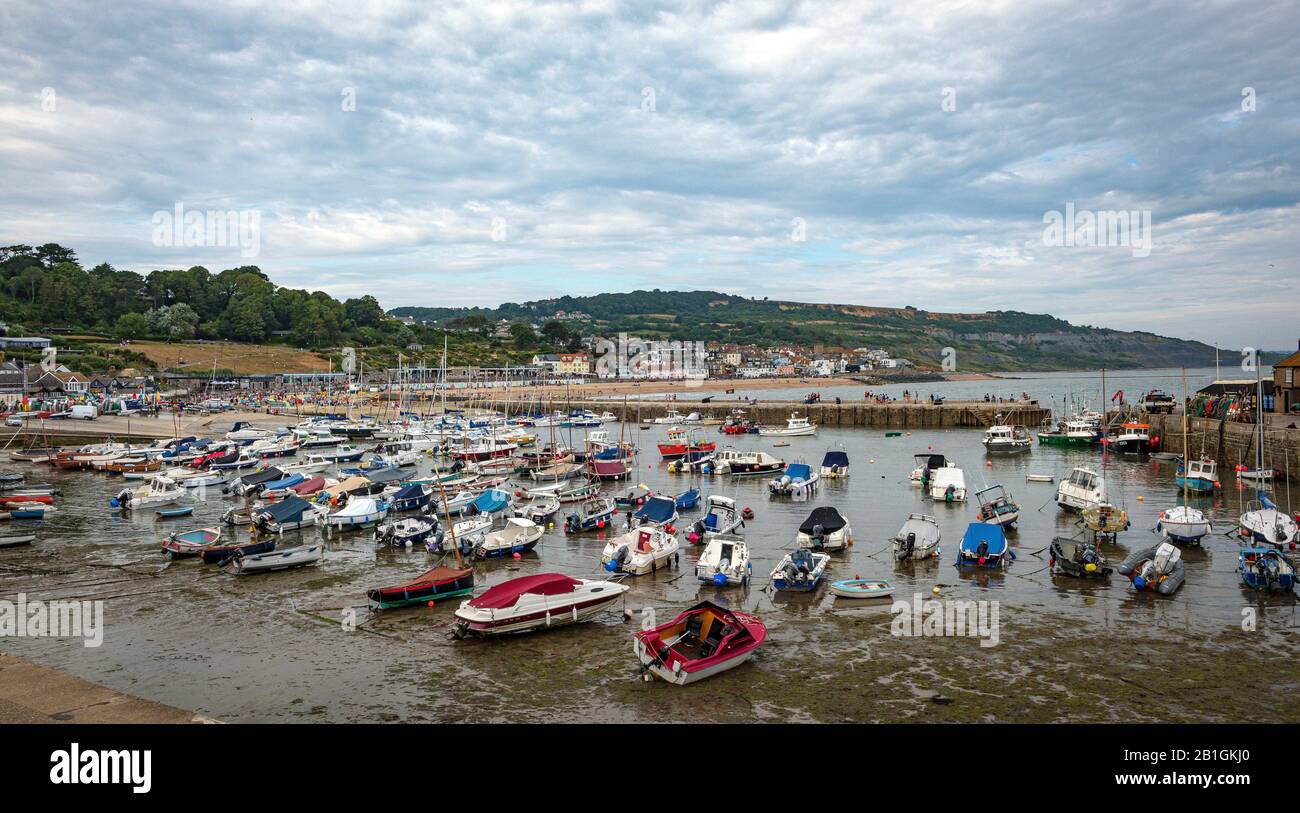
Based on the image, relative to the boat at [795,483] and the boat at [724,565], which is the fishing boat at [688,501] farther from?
the boat at [724,565]

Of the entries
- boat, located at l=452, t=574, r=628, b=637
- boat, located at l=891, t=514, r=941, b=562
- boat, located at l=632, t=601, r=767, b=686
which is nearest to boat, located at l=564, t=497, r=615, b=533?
boat, located at l=891, t=514, r=941, b=562

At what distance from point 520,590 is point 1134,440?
174 feet

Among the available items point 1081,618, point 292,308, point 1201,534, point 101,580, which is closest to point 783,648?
point 1081,618

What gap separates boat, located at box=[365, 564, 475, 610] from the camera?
69.2ft

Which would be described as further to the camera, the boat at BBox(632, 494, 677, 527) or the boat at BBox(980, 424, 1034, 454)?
the boat at BBox(980, 424, 1034, 454)

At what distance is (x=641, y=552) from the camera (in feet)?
82.8

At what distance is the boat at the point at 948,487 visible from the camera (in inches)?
1510

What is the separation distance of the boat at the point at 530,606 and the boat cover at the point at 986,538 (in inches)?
490

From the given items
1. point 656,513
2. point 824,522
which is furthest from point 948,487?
point 656,513

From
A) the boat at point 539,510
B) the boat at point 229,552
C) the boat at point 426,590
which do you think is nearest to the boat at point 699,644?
the boat at point 426,590

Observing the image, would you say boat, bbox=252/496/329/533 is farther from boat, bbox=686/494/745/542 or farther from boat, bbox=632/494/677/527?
boat, bbox=686/494/745/542

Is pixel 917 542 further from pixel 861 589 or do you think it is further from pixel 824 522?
pixel 861 589

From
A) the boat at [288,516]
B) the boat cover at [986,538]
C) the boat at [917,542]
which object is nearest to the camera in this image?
the boat cover at [986,538]

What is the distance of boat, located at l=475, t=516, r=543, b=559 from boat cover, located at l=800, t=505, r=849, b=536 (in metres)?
9.56
